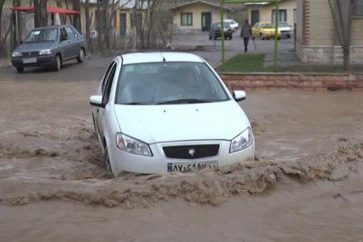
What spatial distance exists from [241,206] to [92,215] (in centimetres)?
138

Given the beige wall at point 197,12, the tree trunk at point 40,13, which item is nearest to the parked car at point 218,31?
the beige wall at point 197,12

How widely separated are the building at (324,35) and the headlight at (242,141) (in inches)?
626

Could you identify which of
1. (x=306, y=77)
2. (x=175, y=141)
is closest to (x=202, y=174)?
(x=175, y=141)

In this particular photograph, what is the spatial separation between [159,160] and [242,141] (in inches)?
36.0

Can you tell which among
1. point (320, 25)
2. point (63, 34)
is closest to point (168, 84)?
point (320, 25)

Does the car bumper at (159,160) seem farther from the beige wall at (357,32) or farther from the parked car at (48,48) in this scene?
the beige wall at (357,32)

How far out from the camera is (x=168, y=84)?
312 inches

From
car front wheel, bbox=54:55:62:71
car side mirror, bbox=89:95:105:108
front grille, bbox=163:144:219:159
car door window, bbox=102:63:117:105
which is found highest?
car door window, bbox=102:63:117:105

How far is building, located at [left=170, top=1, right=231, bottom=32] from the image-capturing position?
7988cm

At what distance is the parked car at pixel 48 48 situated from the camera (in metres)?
22.4

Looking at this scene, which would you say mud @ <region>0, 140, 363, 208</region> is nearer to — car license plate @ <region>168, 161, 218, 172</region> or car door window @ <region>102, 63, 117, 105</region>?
car license plate @ <region>168, 161, 218, 172</region>

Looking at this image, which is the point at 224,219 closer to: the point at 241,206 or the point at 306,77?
the point at 241,206

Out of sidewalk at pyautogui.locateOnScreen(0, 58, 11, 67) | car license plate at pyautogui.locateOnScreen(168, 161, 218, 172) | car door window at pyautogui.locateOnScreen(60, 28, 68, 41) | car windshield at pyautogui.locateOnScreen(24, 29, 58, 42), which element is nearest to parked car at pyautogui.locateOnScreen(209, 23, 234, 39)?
sidewalk at pyautogui.locateOnScreen(0, 58, 11, 67)

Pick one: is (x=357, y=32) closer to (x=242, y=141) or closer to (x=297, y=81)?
(x=297, y=81)
